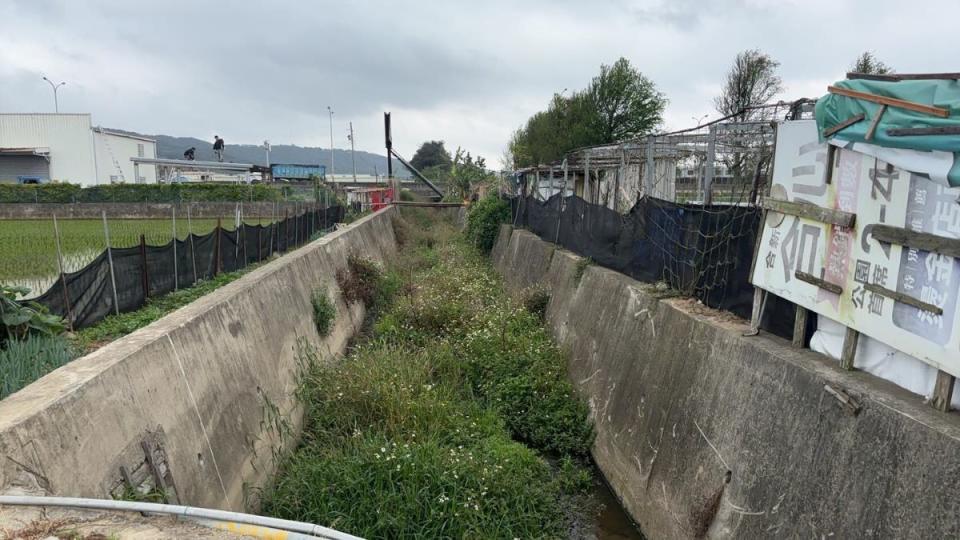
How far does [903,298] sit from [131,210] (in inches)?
1416

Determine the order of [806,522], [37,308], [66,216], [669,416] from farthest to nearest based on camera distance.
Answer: [66,216]
[37,308]
[669,416]
[806,522]

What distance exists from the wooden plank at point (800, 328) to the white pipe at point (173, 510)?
3500 millimetres

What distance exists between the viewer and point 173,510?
111 inches

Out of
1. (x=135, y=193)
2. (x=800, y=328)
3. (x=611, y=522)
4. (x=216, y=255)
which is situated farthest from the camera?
(x=135, y=193)

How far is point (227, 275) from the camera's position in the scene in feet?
39.3

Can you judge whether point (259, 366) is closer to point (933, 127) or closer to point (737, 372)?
point (737, 372)

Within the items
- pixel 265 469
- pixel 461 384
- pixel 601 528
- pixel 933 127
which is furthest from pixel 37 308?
pixel 933 127

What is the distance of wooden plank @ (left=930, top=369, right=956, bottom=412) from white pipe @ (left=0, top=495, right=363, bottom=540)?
304 centimetres

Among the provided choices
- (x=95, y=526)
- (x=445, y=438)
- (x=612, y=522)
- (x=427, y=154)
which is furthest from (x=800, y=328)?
(x=427, y=154)

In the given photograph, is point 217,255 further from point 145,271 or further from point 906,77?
point 906,77

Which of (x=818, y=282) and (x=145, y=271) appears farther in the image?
(x=145, y=271)

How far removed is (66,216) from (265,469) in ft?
107

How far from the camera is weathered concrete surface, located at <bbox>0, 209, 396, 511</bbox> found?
3199 millimetres

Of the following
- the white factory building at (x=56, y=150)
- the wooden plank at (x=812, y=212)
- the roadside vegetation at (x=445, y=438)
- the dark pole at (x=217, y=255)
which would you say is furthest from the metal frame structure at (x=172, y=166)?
the wooden plank at (x=812, y=212)
